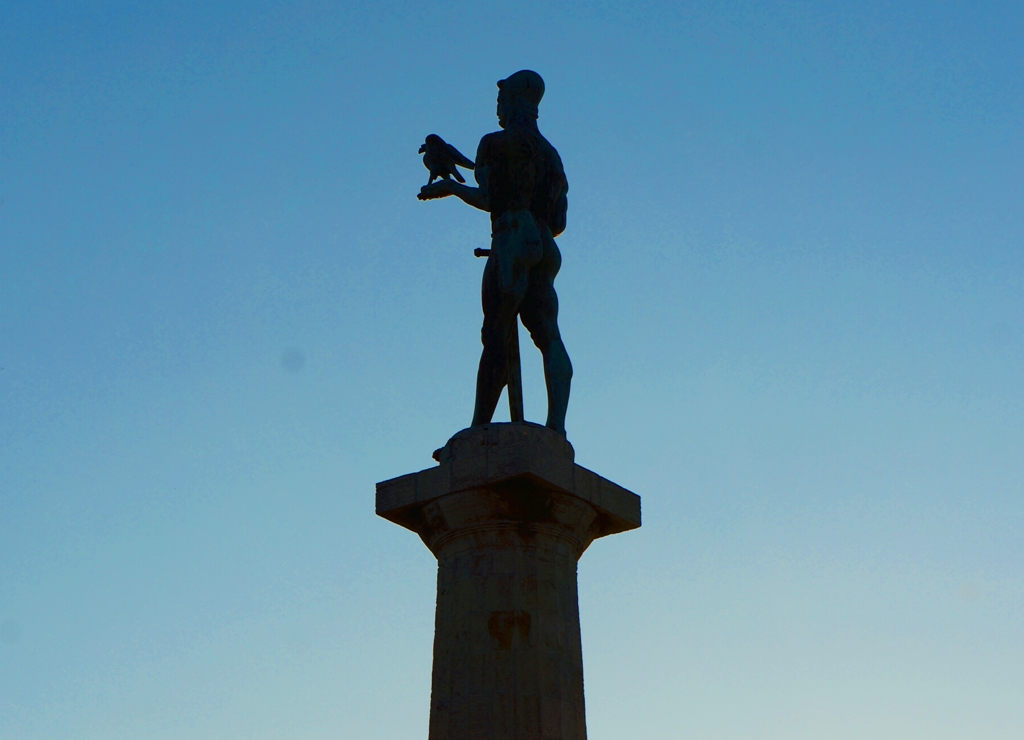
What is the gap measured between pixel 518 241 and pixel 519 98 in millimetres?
1929

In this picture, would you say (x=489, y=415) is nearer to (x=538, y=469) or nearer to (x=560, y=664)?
(x=538, y=469)

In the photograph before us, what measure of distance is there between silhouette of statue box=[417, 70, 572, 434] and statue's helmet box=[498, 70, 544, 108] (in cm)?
1

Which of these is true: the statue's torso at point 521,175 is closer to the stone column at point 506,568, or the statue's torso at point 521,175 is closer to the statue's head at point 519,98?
the statue's head at point 519,98

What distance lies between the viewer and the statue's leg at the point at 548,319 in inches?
606

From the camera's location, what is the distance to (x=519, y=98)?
647 inches

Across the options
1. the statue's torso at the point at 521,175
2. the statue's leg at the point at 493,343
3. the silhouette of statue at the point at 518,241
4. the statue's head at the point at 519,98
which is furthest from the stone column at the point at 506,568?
the statue's head at the point at 519,98

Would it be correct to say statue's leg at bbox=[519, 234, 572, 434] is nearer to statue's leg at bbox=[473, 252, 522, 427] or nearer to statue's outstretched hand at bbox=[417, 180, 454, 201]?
statue's leg at bbox=[473, 252, 522, 427]

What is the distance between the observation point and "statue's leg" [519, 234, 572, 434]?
1540cm

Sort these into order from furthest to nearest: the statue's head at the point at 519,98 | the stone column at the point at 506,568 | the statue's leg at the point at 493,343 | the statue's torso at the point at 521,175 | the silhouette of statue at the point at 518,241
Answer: the statue's head at the point at 519,98, the statue's torso at the point at 521,175, the silhouette of statue at the point at 518,241, the statue's leg at the point at 493,343, the stone column at the point at 506,568

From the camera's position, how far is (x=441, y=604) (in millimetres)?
14117

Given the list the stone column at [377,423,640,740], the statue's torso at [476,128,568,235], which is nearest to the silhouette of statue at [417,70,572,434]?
the statue's torso at [476,128,568,235]

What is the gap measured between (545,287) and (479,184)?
4.56 ft

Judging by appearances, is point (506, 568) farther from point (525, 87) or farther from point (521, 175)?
point (525, 87)

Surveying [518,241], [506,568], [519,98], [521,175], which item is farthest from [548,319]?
[506,568]
